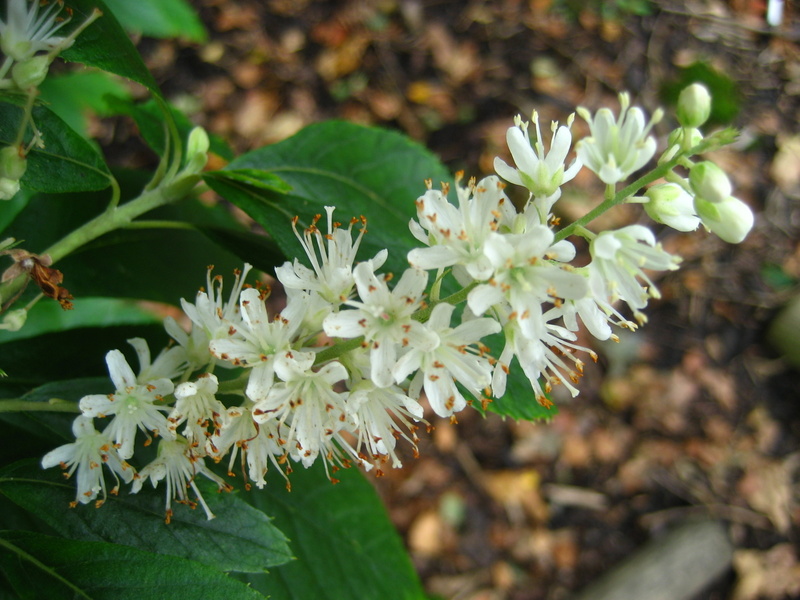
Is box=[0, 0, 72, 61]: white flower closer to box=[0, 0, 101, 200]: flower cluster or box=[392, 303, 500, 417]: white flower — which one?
box=[0, 0, 101, 200]: flower cluster

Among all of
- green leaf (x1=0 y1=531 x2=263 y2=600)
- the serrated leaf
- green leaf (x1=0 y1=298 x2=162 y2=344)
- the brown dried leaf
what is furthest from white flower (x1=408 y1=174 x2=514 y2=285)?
the brown dried leaf

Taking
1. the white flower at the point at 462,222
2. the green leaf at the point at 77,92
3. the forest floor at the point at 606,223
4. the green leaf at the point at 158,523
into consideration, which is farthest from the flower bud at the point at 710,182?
the green leaf at the point at 77,92

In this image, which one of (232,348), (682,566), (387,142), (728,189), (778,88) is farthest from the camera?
(778,88)

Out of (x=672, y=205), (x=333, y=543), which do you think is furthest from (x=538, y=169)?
(x=333, y=543)

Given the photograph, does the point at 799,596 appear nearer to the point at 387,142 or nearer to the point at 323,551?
the point at 323,551

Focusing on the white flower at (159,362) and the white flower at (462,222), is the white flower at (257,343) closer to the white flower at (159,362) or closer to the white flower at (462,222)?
the white flower at (159,362)

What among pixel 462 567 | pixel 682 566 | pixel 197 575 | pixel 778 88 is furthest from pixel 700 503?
pixel 197 575

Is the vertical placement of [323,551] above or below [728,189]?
below
